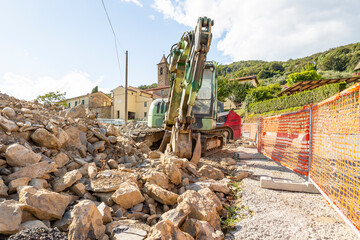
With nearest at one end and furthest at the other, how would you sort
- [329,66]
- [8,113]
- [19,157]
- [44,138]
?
[19,157] → [44,138] → [8,113] → [329,66]

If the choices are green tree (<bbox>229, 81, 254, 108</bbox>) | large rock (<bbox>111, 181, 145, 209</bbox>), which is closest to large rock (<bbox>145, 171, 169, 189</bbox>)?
large rock (<bbox>111, 181, 145, 209</bbox>)

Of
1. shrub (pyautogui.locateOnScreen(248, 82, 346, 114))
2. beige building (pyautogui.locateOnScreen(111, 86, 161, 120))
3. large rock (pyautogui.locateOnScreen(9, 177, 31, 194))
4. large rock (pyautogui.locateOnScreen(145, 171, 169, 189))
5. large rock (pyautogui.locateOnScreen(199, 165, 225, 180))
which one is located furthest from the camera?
beige building (pyautogui.locateOnScreen(111, 86, 161, 120))

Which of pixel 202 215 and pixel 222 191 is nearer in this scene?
pixel 202 215

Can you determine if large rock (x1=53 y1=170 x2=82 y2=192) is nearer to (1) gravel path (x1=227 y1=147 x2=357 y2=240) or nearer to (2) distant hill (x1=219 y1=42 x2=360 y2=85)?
(1) gravel path (x1=227 y1=147 x2=357 y2=240)

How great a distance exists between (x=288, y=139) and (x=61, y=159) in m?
5.51

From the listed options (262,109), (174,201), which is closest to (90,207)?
(174,201)

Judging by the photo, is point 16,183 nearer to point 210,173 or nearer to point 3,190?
point 3,190

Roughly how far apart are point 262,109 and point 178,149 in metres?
22.4

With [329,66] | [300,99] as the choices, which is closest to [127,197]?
[300,99]

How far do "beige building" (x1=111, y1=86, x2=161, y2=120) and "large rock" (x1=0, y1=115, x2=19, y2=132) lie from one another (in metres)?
32.4

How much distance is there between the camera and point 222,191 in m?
3.05

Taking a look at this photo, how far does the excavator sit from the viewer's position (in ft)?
12.9

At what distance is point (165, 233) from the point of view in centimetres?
162

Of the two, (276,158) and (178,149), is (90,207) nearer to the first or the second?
(178,149)
